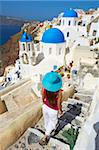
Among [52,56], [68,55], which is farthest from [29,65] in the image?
[68,55]

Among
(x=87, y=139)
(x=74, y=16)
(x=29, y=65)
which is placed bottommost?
(x=29, y=65)

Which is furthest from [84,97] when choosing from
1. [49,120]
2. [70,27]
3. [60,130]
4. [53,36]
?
[70,27]

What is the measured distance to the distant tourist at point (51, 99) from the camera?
359 centimetres

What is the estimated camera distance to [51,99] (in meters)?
3.78

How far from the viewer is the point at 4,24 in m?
150

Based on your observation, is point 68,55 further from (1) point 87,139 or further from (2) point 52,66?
(1) point 87,139

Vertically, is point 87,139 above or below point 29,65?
above

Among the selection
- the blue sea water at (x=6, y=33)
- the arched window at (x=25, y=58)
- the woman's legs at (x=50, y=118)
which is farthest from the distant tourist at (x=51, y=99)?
the blue sea water at (x=6, y=33)

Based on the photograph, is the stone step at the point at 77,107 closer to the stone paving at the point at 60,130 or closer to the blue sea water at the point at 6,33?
the stone paving at the point at 60,130

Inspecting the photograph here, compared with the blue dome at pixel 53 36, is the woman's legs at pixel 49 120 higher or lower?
lower

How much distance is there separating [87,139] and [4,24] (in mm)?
153491

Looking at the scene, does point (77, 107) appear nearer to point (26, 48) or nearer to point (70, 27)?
point (26, 48)

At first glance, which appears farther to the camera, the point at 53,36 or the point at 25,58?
the point at 25,58

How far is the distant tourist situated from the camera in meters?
3.59
